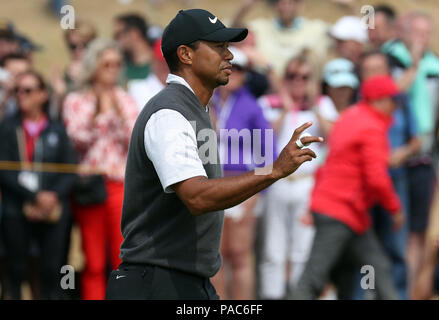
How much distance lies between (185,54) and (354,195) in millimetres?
2935

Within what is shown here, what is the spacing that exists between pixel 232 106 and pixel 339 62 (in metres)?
1.02

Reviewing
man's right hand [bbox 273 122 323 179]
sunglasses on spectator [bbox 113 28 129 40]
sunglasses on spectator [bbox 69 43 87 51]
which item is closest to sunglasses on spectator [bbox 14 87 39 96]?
sunglasses on spectator [bbox 69 43 87 51]

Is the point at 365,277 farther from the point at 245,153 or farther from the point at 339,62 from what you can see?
the point at 339,62

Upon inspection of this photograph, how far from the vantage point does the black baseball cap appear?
385 centimetres

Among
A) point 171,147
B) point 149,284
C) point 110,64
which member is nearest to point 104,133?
point 110,64

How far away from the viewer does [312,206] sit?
→ 6621 mm

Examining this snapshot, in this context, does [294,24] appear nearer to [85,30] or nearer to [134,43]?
[134,43]

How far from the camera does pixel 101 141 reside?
6910 millimetres

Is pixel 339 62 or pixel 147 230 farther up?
pixel 339 62

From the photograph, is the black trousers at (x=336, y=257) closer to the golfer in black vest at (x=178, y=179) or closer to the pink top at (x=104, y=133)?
the pink top at (x=104, y=133)

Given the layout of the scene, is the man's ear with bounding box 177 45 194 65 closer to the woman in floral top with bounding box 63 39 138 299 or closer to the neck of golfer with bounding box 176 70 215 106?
the neck of golfer with bounding box 176 70 215 106

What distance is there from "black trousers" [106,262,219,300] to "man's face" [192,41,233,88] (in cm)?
86
